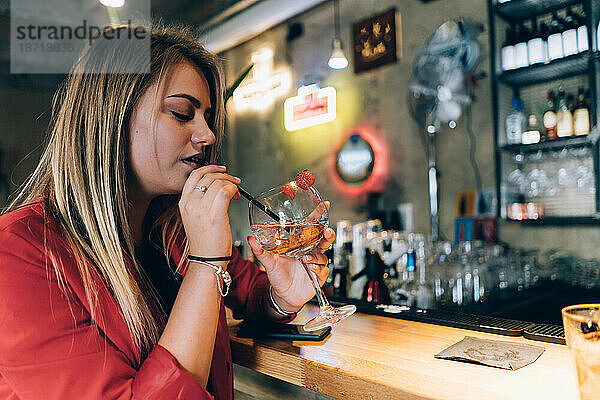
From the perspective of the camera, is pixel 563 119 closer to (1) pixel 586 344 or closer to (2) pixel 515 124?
(2) pixel 515 124

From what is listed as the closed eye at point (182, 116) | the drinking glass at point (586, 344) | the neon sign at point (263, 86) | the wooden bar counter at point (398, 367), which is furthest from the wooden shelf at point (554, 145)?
the neon sign at point (263, 86)

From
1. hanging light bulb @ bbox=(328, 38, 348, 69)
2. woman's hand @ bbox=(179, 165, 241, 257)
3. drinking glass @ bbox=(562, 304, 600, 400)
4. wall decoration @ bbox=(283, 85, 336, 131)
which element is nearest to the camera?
drinking glass @ bbox=(562, 304, 600, 400)

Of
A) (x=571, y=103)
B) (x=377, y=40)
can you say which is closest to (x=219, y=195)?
(x=571, y=103)

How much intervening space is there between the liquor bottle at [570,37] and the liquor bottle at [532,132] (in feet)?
1.47

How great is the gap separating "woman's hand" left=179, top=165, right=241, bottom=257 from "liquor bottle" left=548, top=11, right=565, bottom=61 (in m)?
2.65

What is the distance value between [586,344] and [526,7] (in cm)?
292

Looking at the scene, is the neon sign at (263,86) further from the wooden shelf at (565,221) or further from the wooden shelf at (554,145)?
the wooden shelf at (565,221)

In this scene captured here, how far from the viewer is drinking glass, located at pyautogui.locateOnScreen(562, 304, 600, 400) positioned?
0.67m

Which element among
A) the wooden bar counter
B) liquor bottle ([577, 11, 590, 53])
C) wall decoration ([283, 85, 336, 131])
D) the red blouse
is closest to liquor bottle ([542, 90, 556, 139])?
liquor bottle ([577, 11, 590, 53])

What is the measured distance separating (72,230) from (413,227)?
10.2 feet

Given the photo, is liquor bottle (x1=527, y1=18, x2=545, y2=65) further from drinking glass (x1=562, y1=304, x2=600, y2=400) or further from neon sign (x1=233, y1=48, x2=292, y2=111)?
drinking glass (x1=562, y1=304, x2=600, y2=400)

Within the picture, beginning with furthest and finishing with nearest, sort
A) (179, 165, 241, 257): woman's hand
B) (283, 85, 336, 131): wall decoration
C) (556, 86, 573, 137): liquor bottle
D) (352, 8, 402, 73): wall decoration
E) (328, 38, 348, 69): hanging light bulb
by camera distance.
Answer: (283, 85, 336, 131): wall decoration, (352, 8, 402, 73): wall decoration, (328, 38, 348, 69): hanging light bulb, (556, 86, 573, 137): liquor bottle, (179, 165, 241, 257): woman's hand

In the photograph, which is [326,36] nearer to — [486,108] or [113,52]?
[486,108]

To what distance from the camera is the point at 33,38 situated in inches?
162
